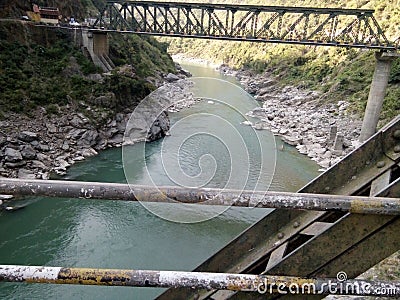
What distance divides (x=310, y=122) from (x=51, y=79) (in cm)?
1245

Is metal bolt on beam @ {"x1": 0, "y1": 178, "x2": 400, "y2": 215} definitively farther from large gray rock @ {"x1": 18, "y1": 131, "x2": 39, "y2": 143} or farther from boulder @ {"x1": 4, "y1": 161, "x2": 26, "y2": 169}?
large gray rock @ {"x1": 18, "y1": 131, "x2": 39, "y2": 143}

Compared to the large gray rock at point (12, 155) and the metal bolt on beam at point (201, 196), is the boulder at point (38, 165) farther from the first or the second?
the metal bolt on beam at point (201, 196)

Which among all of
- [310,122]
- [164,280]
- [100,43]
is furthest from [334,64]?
[164,280]

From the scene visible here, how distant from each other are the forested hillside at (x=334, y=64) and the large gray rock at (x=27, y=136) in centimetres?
1407

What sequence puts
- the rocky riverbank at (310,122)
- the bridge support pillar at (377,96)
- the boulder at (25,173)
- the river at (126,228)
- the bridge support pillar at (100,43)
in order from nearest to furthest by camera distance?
the river at (126,228) < the boulder at (25,173) < the bridge support pillar at (377,96) < the rocky riverbank at (310,122) < the bridge support pillar at (100,43)

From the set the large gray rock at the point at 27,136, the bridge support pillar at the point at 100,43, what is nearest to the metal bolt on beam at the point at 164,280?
the large gray rock at the point at 27,136

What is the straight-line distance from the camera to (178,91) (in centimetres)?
2195

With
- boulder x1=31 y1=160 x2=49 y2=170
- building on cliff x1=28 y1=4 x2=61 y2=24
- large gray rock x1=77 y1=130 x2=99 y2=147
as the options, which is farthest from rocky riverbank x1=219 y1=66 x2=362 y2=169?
building on cliff x1=28 y1=4 x2=61 y2=24

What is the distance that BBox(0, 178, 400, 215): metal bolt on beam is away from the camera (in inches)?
37.4

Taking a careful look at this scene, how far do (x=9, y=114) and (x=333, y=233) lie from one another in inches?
512

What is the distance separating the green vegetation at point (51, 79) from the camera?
1300cm

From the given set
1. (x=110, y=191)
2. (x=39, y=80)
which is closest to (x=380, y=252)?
(x=110, y=191)

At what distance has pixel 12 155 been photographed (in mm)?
10578

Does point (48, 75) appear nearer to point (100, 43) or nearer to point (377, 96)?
point (100, 43)
